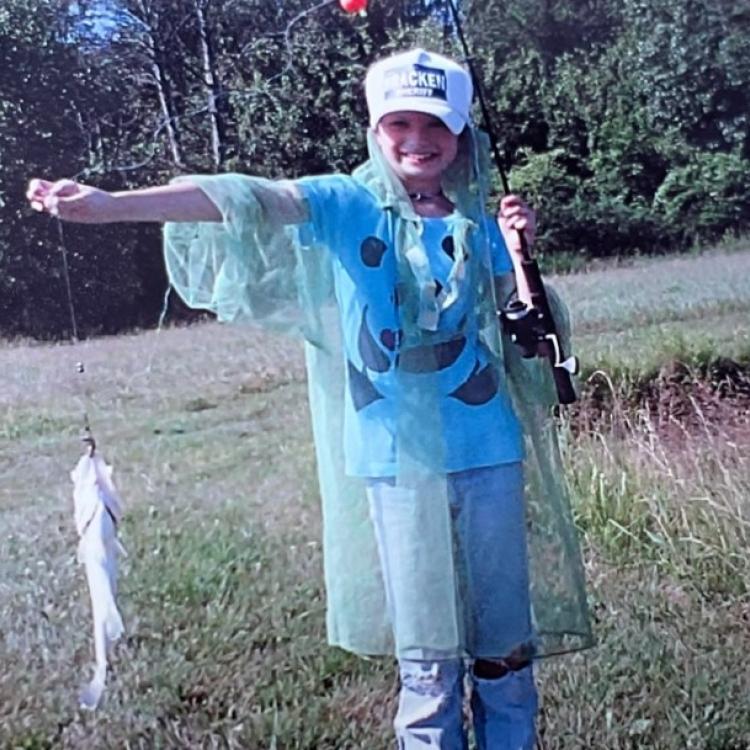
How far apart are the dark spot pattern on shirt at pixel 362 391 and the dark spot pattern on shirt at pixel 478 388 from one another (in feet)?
0.36

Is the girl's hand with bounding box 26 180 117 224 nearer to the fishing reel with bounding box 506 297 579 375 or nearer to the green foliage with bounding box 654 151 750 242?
the fishing reel with bounding box 506 297 579 375

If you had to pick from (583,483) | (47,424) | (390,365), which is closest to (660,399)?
(583,483)

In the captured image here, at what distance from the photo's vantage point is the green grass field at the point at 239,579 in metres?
2.42

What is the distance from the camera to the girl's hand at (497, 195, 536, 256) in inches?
82.8

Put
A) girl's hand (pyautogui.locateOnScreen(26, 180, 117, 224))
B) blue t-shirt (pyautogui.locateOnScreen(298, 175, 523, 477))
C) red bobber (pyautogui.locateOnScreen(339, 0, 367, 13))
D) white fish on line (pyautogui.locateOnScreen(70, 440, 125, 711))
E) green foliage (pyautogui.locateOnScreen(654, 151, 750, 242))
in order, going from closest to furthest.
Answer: girl's hand (pyautogui.locateOnScreen(26, 180, 117, 224)) < blue t-shirt (pyautogui.locateOnScreen(298, 175, 523, 477)) < white fish on line (pyautogui.locateOnScreen(70, 440, 125, 711)) < red bobber (pyautogui.locateOnScreen(339, 0, 367, 13)) < green foliage (pyautogui.locateOnScreen(654, 151, 750, 242))

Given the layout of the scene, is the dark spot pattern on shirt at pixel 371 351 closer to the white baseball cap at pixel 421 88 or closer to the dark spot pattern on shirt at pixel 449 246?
the dark spot pattern on shirt at pixel 449 246

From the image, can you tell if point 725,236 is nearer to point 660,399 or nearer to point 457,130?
point 660,399

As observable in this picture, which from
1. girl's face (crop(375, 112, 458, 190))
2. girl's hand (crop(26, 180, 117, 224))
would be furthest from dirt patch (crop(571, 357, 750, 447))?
girl's hand (crop(26, 180, 117, 224))

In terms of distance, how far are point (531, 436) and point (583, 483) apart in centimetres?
78

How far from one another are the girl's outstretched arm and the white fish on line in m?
0.49

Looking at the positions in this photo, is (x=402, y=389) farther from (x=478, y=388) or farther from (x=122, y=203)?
(x=122, y=203)

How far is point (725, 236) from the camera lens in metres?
2.92

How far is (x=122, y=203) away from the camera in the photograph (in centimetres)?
184

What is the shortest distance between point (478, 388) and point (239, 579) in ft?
2.37
